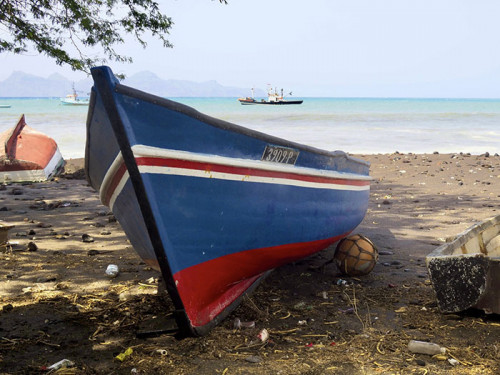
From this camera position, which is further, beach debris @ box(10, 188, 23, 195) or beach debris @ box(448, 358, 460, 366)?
beach debris @ box(10, 188, 23, 195)

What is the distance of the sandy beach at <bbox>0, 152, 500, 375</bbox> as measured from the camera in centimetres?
350

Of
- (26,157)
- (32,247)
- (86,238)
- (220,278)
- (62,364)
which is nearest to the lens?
(62,364)

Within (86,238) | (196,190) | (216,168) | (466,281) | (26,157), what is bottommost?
(86,238)

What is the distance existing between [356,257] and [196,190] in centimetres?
250

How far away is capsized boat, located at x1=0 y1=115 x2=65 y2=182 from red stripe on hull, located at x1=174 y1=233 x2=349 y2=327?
10.3 meters

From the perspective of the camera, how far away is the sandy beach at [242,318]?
3.50 meters

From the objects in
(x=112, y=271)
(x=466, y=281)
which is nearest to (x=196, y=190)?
(x=112, y=271)

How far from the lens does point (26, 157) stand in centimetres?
1326

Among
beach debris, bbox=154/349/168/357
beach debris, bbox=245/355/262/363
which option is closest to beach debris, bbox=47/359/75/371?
beach debris, bbox=154/349/168/357

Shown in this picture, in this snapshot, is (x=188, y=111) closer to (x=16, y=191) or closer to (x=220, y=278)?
(x=220, y=278)

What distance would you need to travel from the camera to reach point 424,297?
4.82 m

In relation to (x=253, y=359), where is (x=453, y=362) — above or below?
above

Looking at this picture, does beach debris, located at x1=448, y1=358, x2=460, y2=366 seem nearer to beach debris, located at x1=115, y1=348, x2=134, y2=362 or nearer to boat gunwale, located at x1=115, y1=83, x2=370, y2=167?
boat gunwale, located at x1=115, y1=83, x2=370, y2=167

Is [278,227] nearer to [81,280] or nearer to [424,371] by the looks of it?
[424,371]
